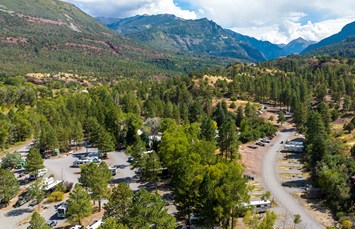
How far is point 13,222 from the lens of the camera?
5406 centimetres

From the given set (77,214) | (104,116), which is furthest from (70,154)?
(77,214)

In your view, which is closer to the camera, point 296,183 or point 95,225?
point 95,225

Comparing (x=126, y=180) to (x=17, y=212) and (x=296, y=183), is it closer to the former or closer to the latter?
(x=17, y=212)

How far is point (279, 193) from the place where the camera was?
61.2m

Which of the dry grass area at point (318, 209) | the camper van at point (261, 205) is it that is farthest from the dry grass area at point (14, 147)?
the dry grass area at point (318, 209)

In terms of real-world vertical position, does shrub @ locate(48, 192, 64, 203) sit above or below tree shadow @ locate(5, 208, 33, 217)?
above

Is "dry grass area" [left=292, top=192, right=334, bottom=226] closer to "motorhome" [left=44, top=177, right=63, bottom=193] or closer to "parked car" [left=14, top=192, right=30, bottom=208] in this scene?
"motorhome" [left=44, top=177, right=63, bottom=193]

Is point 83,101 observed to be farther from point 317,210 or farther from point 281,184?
point 317,210

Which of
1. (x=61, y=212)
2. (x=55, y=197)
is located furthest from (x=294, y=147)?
(x=61, y=212)

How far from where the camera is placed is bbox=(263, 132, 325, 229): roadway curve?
5022 cm

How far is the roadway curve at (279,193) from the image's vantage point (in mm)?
50219

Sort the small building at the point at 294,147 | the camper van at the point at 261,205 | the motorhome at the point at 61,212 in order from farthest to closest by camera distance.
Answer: the small building at the point at 294,147 < the motorhome at the point at 61,212 < the camper van at the point at 261,205

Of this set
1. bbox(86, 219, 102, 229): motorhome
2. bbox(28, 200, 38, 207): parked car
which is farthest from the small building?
bbox(28, 200, 38, 207): parked car

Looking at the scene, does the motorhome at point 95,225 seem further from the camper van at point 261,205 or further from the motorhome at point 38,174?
the motorhome at point 38,174
